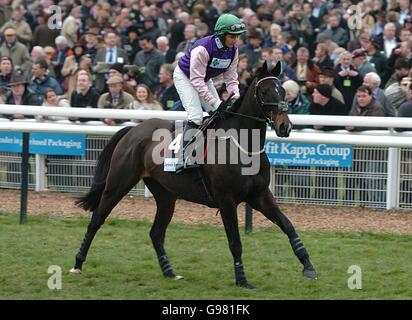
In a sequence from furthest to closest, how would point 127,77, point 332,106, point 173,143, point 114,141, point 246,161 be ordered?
1. point 127,77
2. point 332,106
3. point 114,141
4. point 173,143
5. point 246,161

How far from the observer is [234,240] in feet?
25.0

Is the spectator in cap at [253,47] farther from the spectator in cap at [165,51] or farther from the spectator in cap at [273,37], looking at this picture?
the spectator in cap at [165,51]

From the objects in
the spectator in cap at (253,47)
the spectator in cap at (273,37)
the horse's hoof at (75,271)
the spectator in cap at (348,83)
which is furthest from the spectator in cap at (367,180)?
the spectator in cap at (273,37)

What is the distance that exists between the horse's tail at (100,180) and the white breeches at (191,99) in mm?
738

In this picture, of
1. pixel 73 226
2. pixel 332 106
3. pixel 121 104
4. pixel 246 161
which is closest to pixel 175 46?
pixel 121 104

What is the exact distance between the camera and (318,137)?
385 inches

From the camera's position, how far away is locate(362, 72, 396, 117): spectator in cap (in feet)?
37.6

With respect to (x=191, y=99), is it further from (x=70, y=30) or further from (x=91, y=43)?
(x=70, y=30)

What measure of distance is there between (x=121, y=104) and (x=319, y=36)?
4543 mm

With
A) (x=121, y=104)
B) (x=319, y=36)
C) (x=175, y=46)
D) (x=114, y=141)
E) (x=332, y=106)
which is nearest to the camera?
(x=114, y=141)

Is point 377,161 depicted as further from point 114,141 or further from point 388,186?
point 114,141

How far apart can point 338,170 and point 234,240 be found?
111 inches

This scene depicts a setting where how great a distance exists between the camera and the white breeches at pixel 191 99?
7.98 metres
